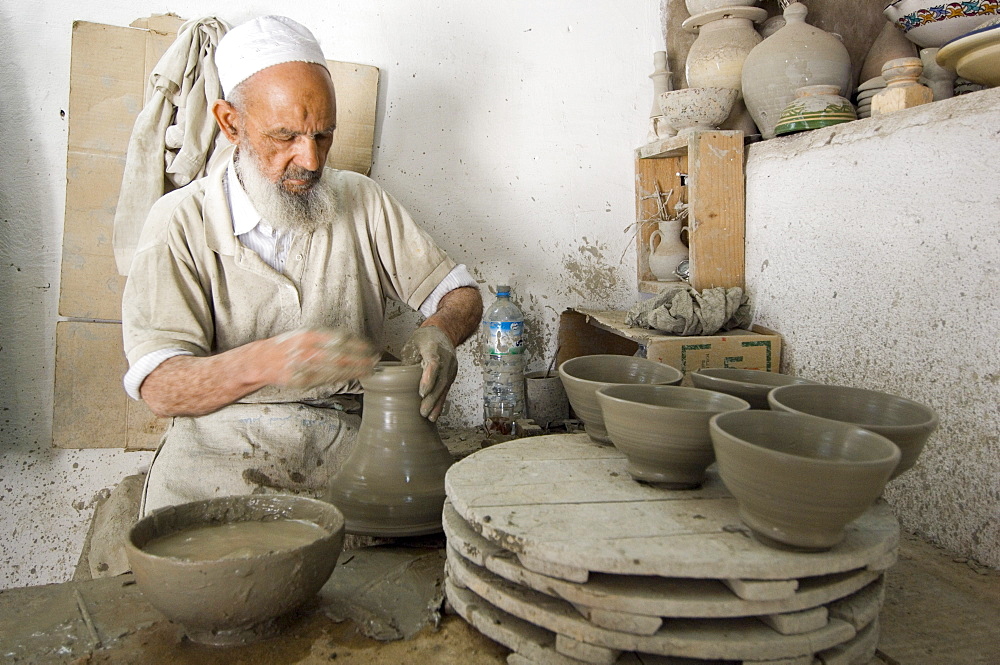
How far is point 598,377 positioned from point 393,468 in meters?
0.55

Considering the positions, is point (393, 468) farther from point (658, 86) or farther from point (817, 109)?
point (658, 86)

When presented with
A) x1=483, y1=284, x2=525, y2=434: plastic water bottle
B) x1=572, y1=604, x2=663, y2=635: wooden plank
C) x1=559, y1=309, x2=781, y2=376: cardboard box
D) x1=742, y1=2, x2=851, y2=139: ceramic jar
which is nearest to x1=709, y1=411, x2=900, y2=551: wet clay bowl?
x1=572, y1=604, x2=663, y2=635: wooden plank

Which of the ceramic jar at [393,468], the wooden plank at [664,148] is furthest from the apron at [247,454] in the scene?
the wooden plank at [664,148]

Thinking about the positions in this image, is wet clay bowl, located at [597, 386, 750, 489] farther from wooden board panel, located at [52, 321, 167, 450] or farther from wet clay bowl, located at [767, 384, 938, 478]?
wooden board panel, located at [52, 321, 167, 450]

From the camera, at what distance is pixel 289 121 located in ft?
6.71

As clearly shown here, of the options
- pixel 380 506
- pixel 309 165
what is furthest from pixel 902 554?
pixel 309 165

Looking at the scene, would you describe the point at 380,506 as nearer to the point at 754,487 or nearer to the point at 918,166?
the point at 754,487

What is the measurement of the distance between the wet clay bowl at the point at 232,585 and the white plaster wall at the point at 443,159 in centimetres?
171

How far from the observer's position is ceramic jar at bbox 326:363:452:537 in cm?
171

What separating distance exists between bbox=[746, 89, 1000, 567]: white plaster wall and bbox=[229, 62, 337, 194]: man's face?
150 cm

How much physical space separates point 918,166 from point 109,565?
9.01 feet

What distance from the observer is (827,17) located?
110 inches

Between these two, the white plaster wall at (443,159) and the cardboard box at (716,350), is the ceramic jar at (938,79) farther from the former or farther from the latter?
the white plaster wall at (443,159)

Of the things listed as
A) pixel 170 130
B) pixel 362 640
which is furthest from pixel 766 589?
pixel 170 130
